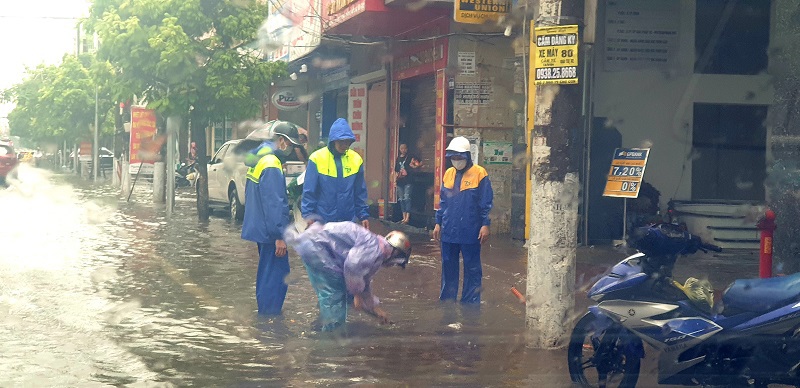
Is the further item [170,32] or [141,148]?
[141,148]

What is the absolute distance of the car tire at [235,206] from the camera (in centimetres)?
1961

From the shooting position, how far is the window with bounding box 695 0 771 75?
16.9 metres

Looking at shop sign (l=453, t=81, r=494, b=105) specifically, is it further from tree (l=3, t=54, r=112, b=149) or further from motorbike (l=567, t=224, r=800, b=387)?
tree (l=3, t=54, r=112, b=149)

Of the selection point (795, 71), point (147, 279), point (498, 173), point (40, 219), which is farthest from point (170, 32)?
point (795, 71)

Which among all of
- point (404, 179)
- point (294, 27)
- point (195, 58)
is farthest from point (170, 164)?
point (404, 179)

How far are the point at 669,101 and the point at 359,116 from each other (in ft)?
30.4

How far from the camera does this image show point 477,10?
1553 centimetres

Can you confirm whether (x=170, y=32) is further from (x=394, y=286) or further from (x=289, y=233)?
(x=289, y=233)

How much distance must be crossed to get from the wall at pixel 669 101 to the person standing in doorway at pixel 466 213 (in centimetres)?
730

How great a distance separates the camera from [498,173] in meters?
17.9

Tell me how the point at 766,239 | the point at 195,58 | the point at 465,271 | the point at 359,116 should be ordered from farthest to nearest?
1. the point at 359,116
2. the point at 195,58
3. the point at 465,271
4. the point at 766,239

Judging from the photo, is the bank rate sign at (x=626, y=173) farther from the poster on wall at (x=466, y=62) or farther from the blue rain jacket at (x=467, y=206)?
the blue rain jacket at (x=467, y=206)

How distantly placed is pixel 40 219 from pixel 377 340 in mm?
14047

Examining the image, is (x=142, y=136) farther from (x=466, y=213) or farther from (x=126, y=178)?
(x=466, y=213)
